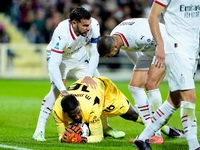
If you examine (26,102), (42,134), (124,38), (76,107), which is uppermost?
(124,38)

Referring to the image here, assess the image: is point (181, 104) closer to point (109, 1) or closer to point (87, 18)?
point (87, 18)

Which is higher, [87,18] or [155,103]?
[87,18]

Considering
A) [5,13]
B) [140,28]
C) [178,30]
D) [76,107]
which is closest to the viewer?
[178,30]

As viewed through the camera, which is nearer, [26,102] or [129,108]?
[129,108]

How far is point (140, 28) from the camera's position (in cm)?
609

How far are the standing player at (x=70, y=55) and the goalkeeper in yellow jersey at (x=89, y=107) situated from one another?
16 centimetres

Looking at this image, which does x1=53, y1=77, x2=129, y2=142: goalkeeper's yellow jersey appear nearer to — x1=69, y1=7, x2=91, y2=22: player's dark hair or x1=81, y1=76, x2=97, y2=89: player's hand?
x1=81, y1=76, x2=97, y2=89: player's hand

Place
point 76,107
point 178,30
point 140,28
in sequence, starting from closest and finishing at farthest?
point 178,30 < point 76,107 < point 140,28

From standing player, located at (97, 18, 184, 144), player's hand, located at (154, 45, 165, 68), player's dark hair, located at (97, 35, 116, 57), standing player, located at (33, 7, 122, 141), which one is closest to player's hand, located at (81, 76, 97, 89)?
standing player, located at (33, 7, 122, 141)

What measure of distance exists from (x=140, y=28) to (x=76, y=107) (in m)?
1.46

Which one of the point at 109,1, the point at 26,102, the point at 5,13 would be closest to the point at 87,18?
the point at 26,102

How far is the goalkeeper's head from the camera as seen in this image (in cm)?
560

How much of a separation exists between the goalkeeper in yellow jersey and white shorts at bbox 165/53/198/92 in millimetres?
1387

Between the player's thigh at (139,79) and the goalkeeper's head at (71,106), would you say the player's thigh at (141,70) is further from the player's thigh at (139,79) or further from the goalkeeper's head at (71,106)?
the goalkeeper's head at (71,106)
